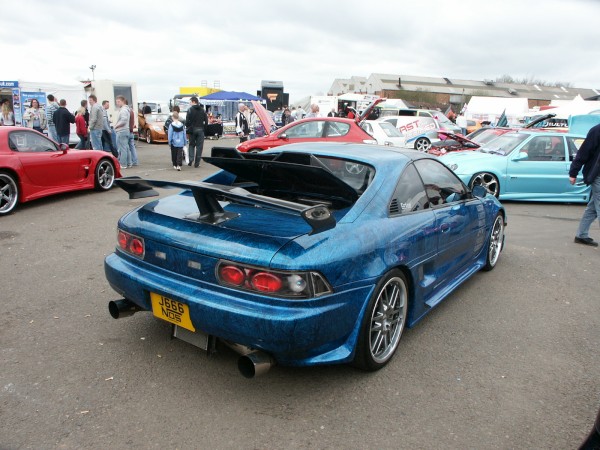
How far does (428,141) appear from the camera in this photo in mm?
16172

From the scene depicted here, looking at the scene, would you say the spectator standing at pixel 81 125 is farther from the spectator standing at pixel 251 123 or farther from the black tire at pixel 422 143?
the black tire at pixel 422 143

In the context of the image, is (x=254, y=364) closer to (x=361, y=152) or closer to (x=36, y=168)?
(x=361, y=152)

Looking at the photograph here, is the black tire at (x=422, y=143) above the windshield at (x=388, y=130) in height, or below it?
below

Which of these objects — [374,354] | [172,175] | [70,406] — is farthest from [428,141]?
[70,406]

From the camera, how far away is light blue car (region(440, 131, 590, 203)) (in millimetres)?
8961

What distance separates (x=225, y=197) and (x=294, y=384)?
123 cm

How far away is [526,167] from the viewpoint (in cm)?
910

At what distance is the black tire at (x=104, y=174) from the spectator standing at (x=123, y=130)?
2928 millimetres

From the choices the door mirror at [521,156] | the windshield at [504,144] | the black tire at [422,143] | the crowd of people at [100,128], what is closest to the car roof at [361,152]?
the door mirror at [521,156]

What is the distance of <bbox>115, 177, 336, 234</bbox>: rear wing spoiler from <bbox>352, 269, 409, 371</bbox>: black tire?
2.24 feet

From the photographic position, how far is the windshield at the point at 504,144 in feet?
30.4

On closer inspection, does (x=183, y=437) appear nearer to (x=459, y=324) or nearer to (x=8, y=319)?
(x=8, y=319)

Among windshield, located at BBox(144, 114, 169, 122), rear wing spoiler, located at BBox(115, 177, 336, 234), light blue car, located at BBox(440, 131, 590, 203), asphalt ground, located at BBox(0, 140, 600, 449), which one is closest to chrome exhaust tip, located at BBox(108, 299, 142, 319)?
asphalt ground, located at BBox(0, 140, 600, 449)

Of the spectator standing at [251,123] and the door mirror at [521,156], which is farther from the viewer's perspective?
the spectator standing at [251,123]
